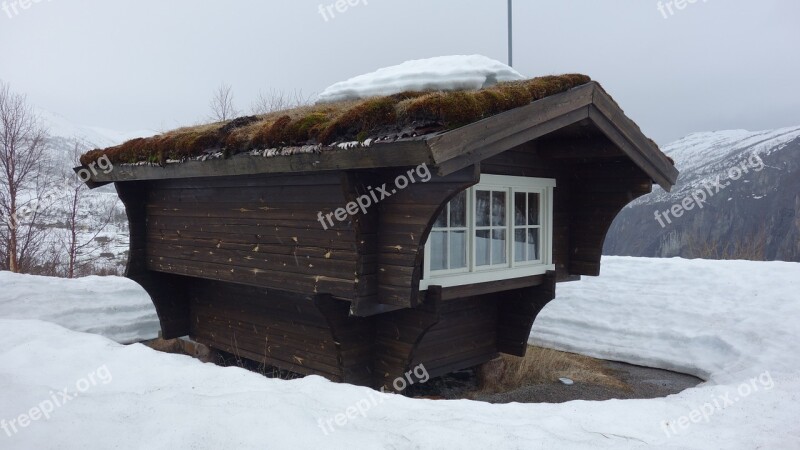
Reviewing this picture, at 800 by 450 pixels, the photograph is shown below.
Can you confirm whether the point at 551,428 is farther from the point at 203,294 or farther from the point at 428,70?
the point at 203,294

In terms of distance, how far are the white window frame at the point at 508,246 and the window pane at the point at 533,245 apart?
5cm

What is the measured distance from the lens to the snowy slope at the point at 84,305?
398 inches

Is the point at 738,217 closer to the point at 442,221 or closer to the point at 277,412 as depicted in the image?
the point at 442,221

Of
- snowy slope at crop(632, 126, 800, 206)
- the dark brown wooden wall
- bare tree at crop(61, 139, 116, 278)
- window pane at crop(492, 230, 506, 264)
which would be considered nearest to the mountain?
snowy slope at crop(632, 126, 800, 206)

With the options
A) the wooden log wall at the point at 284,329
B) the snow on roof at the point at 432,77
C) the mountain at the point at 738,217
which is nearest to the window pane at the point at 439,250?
the wooden log wall at the point at 284,329

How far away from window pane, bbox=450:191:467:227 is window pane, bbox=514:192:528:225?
0.96 m

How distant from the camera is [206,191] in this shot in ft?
22.7

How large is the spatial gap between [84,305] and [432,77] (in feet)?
29.1

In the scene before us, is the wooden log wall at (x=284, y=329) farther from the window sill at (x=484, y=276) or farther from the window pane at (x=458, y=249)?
the window pane at (x=458, y=249)

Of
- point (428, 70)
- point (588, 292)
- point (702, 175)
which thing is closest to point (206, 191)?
point (428, 70)

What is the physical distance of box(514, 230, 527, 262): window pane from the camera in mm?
6391

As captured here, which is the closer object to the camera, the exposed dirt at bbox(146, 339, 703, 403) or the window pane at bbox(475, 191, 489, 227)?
the window pane at bbox(475, 191, 489, 227)

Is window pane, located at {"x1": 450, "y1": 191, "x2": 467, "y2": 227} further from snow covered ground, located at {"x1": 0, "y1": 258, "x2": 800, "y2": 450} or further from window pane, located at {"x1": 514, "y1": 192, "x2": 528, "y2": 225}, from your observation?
snow covered ground, located at {"x1": 0, "y1": 258, "x2": 800, "y2": 450}

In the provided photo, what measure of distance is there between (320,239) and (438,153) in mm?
1951
